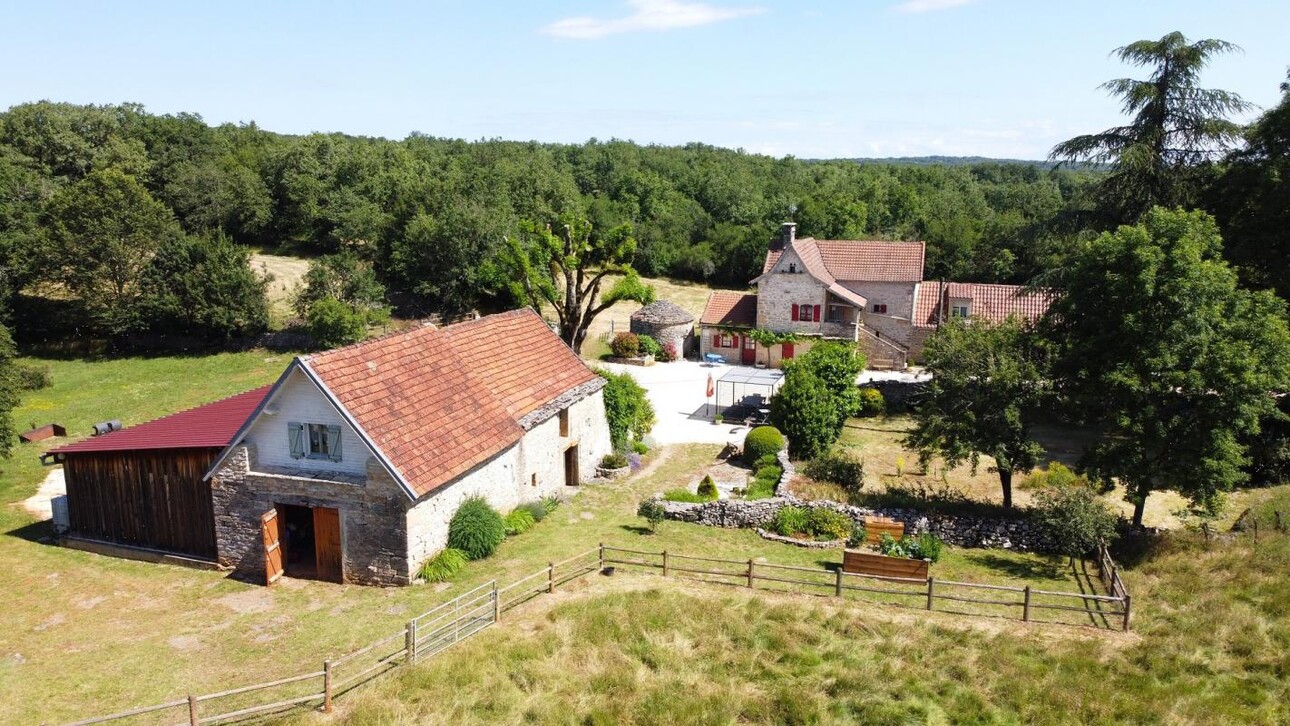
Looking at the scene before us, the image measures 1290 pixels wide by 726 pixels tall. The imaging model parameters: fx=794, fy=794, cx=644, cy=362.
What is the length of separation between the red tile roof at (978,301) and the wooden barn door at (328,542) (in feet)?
130

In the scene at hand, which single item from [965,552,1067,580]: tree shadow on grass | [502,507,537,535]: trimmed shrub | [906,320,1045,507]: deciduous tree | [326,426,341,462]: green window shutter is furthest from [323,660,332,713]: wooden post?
[906,320,1045,507]: deciduous tree

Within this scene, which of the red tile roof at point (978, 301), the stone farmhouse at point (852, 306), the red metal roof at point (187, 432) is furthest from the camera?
the stone farmhouse at point (852, 306)

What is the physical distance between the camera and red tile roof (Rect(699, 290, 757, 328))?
51469mm

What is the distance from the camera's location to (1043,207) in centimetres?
8325

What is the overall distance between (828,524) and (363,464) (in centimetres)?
1316

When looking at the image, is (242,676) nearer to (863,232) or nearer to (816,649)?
(816,649)

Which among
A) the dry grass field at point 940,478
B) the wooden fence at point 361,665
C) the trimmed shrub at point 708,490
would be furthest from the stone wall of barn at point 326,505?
the dry grass field at point 940,478

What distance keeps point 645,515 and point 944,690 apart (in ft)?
35.6

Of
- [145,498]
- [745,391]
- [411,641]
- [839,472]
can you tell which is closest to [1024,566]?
[839,472]

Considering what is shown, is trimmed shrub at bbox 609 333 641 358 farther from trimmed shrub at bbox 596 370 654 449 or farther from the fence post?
the fence post

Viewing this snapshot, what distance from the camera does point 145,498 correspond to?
22.3 metres

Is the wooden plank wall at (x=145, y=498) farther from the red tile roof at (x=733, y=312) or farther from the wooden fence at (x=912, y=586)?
the red tile roof at (x=733, y=312)

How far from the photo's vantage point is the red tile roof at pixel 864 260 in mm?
51219

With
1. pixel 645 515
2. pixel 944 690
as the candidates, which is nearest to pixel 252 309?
pixel 645 515
